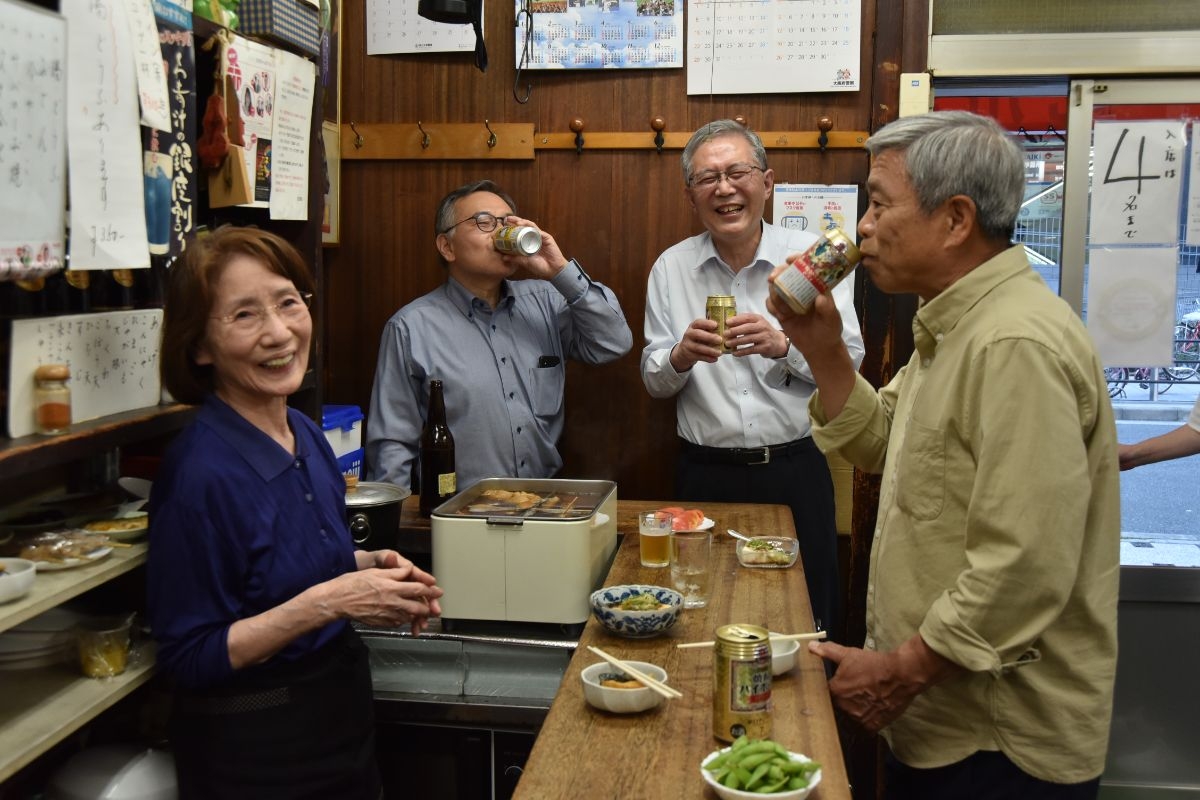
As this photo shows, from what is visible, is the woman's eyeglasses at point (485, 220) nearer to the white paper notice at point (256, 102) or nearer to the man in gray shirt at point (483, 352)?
the man in gray shirt at point (483, 352)

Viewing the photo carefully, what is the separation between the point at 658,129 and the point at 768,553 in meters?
1.84

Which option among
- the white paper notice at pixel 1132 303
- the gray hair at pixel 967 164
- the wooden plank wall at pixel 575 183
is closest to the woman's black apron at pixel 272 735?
the gray hair at pixel 967 164

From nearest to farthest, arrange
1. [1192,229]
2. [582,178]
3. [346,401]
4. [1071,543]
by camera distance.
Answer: [1071,543]
[1192,229]
[582,178]
[346,401]

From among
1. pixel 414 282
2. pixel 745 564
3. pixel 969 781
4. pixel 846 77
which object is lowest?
pixel 969 781

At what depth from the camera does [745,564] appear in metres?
2.55

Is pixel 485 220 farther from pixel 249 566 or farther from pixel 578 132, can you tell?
pixel 249 566

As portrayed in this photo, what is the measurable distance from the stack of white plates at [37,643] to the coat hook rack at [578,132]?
Result: 2486mm

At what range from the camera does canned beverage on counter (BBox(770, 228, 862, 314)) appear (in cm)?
199

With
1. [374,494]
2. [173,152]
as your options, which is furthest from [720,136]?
[173,152]

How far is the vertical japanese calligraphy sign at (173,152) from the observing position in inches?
82.0

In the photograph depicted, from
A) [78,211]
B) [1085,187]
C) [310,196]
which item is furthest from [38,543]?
[1085,187]

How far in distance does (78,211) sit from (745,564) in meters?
1.58

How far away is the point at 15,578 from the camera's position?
1.61 m

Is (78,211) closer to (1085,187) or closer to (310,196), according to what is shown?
(310,196)
